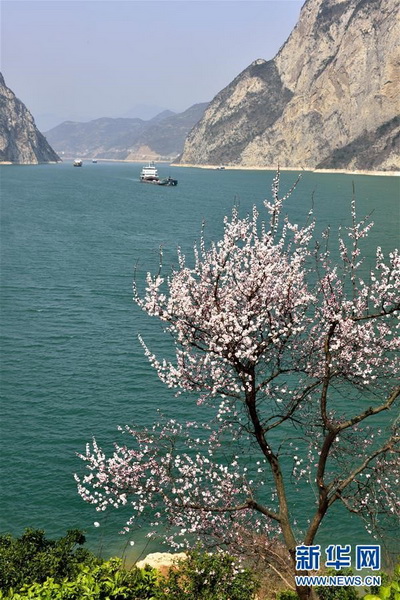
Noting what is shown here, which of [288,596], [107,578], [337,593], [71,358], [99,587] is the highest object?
[99,587]

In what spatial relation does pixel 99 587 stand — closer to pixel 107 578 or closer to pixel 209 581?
pixel 107 578

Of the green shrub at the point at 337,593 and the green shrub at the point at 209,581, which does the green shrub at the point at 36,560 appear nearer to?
the green shrub at the point at 209,581

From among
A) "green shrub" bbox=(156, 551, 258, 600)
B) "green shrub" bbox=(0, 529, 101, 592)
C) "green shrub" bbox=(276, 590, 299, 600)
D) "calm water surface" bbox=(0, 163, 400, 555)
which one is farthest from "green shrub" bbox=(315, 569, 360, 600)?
"calm water surface" bbox=(0, 163, 400, 555)

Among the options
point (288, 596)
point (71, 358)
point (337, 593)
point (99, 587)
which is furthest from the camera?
point (71, 358)

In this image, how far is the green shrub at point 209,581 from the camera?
14914mm

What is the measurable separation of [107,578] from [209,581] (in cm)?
303

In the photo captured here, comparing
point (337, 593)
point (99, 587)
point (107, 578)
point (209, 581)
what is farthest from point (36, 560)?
point (337, 593)

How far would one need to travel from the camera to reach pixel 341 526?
86.4ft

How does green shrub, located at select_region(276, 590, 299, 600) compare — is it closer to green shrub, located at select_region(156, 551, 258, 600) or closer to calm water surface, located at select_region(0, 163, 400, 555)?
green shrub, located at select_region(156, 551, 258, 600)

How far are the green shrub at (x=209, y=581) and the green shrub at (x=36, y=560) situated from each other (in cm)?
231

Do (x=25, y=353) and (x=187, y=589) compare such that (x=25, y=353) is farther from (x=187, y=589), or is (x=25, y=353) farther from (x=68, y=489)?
(x=187, y=589)

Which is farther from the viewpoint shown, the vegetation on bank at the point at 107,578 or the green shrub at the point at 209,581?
the green shrub at the point at 209,581

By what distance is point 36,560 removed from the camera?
51.9ft

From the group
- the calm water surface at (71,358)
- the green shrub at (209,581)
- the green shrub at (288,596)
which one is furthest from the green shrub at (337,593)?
the calm water surface at (71,358)
